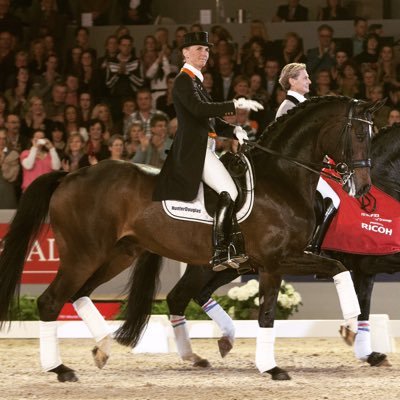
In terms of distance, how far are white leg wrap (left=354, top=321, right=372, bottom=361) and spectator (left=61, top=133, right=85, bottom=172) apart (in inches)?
177

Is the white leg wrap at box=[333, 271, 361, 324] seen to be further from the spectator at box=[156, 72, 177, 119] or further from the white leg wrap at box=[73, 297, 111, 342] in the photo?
the spectator at box=[156, 72, 177, 119]

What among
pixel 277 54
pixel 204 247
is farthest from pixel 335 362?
pixel 277 54

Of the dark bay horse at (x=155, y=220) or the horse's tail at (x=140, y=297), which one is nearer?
the dark bay horse at (x=155, y=220)

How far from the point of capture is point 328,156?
6.93m

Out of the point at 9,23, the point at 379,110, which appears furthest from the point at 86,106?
the point at 379,110

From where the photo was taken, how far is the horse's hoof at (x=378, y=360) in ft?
24.4

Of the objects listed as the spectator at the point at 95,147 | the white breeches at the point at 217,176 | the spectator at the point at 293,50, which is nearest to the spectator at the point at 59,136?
the spectator at the point at 95,147

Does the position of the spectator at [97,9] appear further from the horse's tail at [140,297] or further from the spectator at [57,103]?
the horse's tail at [140,297]

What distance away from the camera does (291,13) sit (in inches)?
551

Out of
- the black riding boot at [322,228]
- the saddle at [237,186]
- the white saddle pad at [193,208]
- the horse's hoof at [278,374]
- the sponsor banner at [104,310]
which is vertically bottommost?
the sponsor banner at [104,310]

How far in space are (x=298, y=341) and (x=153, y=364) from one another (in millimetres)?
2092

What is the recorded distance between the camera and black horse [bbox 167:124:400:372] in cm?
754

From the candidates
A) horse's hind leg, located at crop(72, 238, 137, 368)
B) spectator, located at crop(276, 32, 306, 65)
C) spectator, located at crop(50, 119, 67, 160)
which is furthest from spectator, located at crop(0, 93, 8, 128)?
horse's hind leg, located at crop(72, 238, 137, 368)

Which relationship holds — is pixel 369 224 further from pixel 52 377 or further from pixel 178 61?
pixel 178 61
